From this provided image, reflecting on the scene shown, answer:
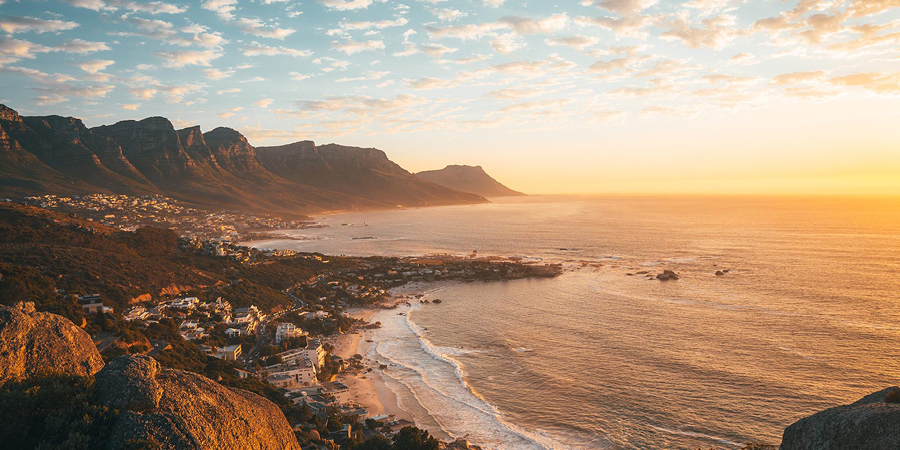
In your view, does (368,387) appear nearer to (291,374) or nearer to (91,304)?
(291,374)

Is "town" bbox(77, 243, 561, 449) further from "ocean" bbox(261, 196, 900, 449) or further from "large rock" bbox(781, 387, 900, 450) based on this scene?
"large rock" bbox(781, 387, 900, 450)

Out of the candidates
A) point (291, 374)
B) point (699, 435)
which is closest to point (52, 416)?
point (291, 374)

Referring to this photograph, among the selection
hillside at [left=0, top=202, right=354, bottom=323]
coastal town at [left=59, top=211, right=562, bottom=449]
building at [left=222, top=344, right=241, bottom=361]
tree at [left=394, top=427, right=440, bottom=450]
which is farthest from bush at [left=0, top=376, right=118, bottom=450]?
building at [left=222, top=344, right=241, bottom=361]

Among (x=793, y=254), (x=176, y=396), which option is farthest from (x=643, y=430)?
(x=793, y=254)

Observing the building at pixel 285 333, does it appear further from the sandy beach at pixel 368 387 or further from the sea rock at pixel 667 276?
the sea rock at pixel 667 276

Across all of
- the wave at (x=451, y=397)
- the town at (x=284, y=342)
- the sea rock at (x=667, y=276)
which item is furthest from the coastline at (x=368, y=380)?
the sea rock at (x=667, y=276)
